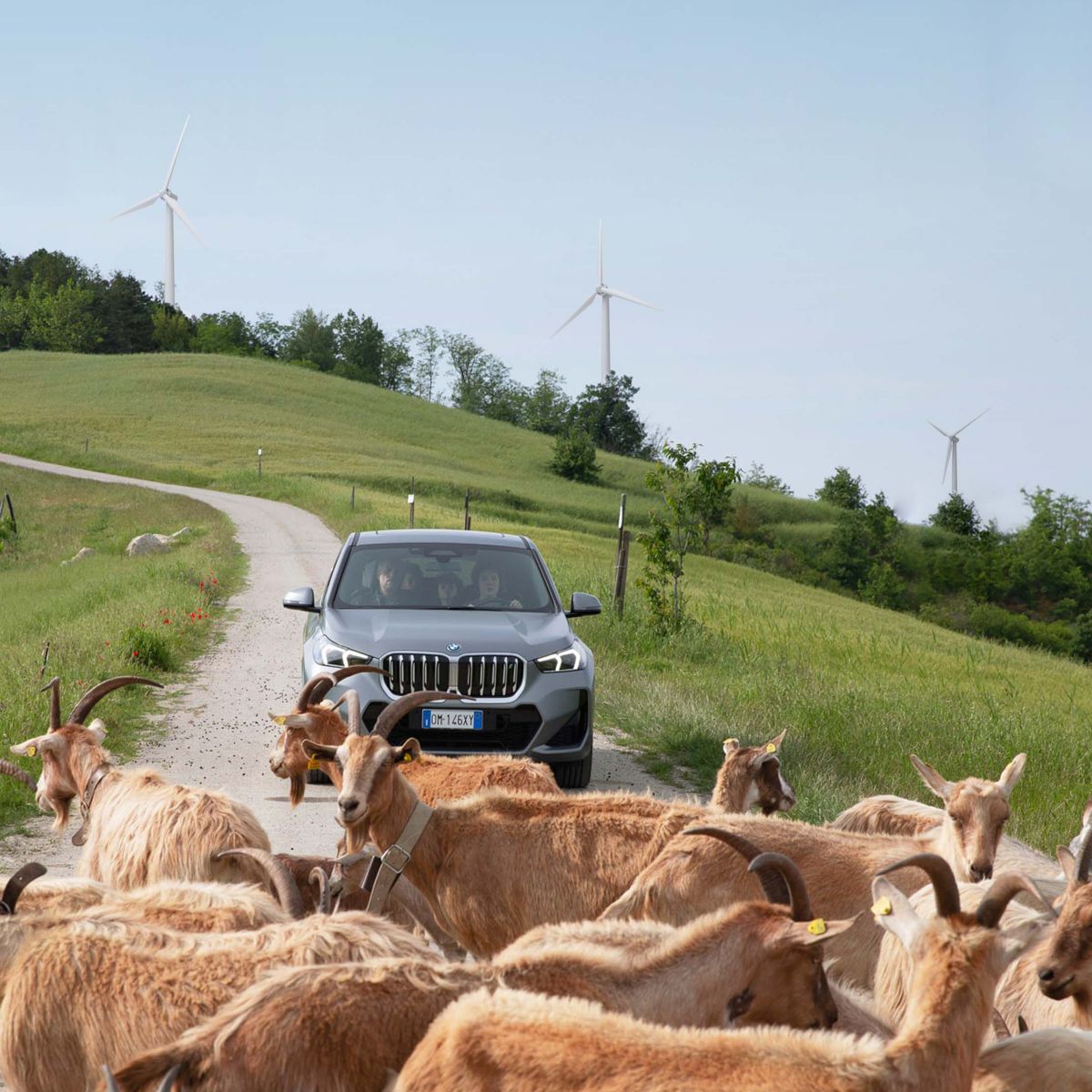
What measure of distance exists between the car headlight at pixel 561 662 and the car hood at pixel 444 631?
6cm

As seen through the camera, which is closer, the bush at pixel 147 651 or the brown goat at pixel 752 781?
the brown goat at pixel 752 781

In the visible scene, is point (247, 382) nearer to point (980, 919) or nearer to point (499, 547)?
point (499, 547)

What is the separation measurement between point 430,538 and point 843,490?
113 m

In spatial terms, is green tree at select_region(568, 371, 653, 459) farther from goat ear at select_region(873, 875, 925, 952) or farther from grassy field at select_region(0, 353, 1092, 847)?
goat ear at select_region(873, 875, 925, 952)

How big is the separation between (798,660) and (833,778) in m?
10.6

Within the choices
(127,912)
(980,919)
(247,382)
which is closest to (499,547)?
(127,912)

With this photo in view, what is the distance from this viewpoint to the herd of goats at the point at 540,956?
299cm

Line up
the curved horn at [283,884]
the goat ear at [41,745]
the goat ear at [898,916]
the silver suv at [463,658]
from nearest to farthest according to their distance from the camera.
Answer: the goat ear at [898,916] < the curved horn at [283,884] < the goat ear at [41,745] < the silver suv at [463,658]

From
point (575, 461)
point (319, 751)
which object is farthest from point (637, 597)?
point (575, 461)

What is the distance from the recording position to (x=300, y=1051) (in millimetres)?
3178

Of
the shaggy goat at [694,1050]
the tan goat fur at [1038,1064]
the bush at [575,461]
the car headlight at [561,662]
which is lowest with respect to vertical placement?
the tan goat fur at [1038,1064]

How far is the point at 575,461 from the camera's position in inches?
3698

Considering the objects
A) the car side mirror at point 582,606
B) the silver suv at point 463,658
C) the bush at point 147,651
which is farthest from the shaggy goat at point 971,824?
the bush at point 147,651

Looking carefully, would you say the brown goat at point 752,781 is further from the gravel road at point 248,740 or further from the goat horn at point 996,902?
the goat horn at point 996,902
